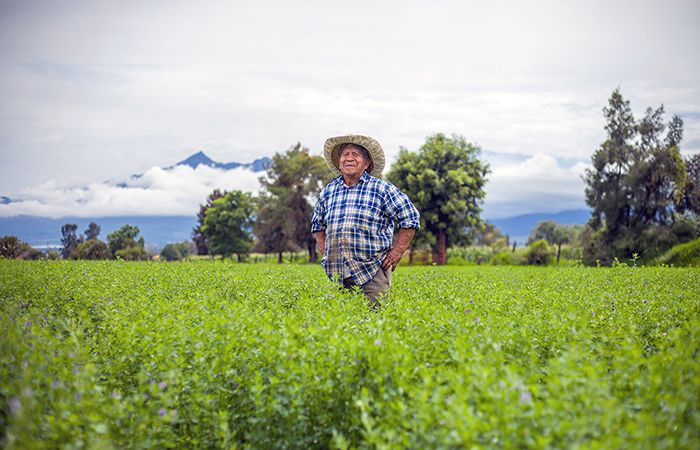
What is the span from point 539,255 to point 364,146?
2830cm

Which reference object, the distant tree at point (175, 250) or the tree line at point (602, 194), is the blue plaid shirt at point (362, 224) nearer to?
the tree line at point (602, 194)

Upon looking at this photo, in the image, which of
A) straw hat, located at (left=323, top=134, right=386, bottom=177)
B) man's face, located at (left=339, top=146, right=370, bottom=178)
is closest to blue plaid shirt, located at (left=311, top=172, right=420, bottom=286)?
man's face, located at (left=339, top=146, right=370, bottom=178)

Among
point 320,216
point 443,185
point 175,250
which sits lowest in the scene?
point 175,250

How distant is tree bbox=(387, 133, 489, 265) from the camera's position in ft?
107

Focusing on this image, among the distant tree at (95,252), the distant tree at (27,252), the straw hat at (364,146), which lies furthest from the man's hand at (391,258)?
the distant tree at (95,252)

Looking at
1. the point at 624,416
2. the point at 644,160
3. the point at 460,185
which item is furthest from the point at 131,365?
the point at 644,160

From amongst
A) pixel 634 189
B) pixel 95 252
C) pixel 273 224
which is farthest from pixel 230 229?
pixel 634 189

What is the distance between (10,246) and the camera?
725 inches

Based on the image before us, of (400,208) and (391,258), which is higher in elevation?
(400,208)

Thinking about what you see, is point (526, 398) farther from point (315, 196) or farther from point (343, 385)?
point (315, 196)

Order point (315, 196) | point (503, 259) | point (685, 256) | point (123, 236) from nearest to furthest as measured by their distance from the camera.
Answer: point (685, 256)
point (503, 259)
point (315, 196)
point (123, 236)

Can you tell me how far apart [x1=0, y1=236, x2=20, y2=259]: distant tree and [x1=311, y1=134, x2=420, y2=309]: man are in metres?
19.1

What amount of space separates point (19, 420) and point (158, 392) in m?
0.77

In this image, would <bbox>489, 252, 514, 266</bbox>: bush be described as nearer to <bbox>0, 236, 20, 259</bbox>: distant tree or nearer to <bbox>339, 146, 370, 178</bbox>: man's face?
<bbox>339, 146, 370, 178</bbox>: man's face
